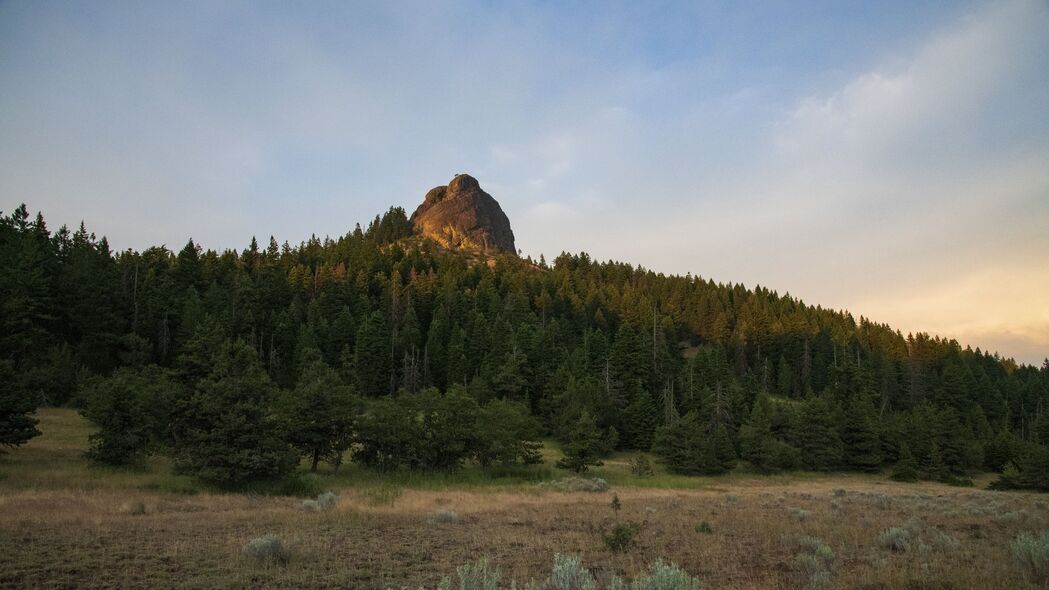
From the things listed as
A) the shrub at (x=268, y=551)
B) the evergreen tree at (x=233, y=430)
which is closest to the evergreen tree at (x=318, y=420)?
the evergreen tree at (x=233, y=430)

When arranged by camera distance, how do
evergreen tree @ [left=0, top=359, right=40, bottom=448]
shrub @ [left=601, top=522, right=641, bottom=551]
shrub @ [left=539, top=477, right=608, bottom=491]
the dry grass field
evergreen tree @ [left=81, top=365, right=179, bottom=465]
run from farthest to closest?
shrub @ [left=539, top=477, right=608, bottom=491] → evergreen tree @ [left=81, top=365, right=179, bottom=465] → evergreen tree @ [left=0, top=359, right=40, bottom=448] → shrub @ [left=601, top=522, right=641, bottom=551] → the dry grass field

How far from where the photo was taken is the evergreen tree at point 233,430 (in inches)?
A: 1072

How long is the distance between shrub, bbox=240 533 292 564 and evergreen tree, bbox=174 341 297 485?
1737 centimetres

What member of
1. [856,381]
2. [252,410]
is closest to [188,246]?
[252,410]

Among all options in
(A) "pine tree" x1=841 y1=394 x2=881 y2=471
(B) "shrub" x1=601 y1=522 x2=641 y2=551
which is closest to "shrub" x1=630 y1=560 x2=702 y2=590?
(B) "shrub" x1=601 y1=522 x2=641 y2=551

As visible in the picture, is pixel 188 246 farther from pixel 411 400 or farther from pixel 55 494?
pixel 55 494

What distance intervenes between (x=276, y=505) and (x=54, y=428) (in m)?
28.8

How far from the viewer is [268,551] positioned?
11648 mm

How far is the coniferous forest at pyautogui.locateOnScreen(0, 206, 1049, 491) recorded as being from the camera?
33.1m

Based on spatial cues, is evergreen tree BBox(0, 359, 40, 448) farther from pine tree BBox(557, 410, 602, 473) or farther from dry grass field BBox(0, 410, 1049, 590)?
pine tree BBox(557, 410, 602, 473)

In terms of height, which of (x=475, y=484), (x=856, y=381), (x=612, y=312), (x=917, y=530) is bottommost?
(x=475, y=484)

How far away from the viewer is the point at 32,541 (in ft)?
42.8

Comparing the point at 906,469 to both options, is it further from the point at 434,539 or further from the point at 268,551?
the point at 268,551

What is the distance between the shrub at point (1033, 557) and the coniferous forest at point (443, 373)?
2835 cm
